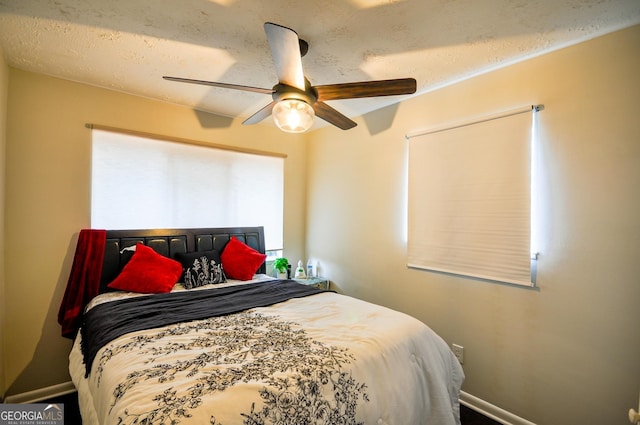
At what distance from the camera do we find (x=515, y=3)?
5.08 ft

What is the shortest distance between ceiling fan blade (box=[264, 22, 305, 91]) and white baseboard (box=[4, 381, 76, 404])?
304cm

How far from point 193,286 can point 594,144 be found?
3.18 m

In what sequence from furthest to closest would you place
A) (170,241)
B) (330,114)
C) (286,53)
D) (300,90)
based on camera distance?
(170,241)
(330,114)
(300,90)
(286,53)

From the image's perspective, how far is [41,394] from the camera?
2.34 meters

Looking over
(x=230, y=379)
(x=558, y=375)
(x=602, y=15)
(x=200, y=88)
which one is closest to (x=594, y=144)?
(x=602, y=15)

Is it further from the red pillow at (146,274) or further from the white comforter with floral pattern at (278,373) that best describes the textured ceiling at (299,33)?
the white comforter with floral pattern at (278,373)

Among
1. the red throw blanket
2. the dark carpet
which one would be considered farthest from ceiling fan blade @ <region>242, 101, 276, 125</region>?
the dark carpet

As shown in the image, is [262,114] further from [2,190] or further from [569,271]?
[569,271]

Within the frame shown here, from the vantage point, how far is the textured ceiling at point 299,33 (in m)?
1.59

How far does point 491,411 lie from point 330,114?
8.31 feet

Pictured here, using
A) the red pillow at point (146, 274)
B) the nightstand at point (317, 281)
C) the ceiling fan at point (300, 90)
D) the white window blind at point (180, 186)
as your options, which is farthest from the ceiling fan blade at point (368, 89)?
the nightstand at point (317, 281)

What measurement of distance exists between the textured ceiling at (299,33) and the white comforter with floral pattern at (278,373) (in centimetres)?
179

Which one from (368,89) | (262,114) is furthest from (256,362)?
(262,114)

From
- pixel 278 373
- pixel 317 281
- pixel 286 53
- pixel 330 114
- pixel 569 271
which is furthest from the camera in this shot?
pixel 317 281
